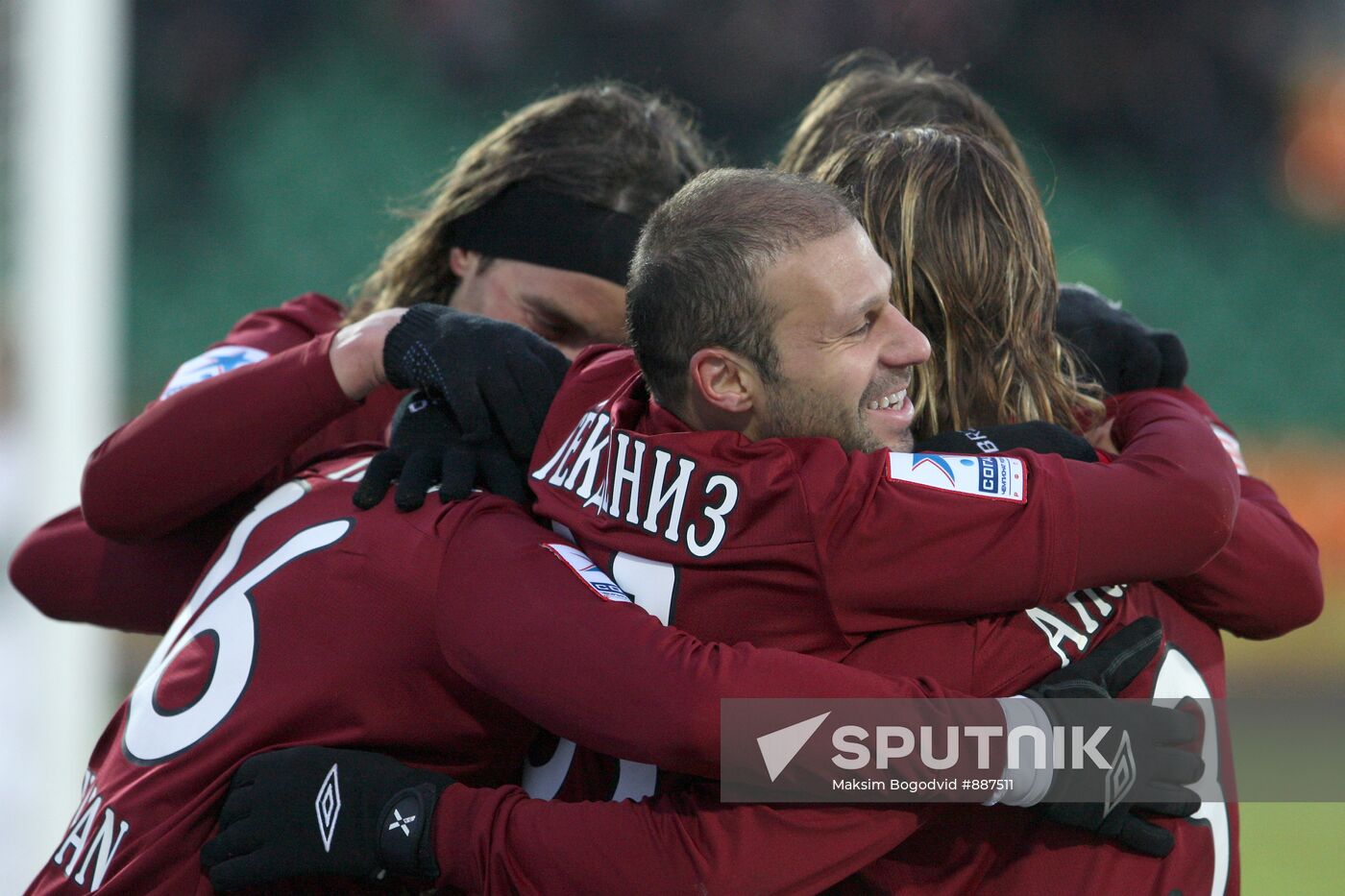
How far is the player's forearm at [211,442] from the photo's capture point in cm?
152

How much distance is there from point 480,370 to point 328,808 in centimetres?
46

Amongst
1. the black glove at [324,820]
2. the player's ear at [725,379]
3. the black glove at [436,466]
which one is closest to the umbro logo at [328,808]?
the black glove at [324,820]

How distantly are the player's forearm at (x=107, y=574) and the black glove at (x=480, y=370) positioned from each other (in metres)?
0.39

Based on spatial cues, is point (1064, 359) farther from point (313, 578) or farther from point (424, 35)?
point (424, 35)

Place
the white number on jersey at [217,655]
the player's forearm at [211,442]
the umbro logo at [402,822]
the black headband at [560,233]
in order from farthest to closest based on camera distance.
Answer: the black headband at [560,233], the player's forearm at [211,442], the white number on jersey at [217,655], the umbro logo at [402,822]

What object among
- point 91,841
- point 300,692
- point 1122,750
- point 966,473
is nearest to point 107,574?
point 91,841

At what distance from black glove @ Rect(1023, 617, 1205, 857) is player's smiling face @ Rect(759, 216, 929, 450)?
27 centimetres

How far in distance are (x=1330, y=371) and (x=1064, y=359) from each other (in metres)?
5.10

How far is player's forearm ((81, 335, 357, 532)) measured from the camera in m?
1.52

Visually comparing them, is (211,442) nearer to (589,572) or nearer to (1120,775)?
(589,572)

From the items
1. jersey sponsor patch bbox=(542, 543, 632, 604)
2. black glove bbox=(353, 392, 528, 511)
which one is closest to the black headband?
black glove bbox=(353, 392, 528, 511)

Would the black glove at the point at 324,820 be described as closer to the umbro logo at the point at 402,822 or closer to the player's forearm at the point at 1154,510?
the umbro logo at the point at 402,822

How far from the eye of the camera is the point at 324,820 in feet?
4.23

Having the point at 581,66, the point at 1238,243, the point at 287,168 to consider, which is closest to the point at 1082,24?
the point at 1238,243
